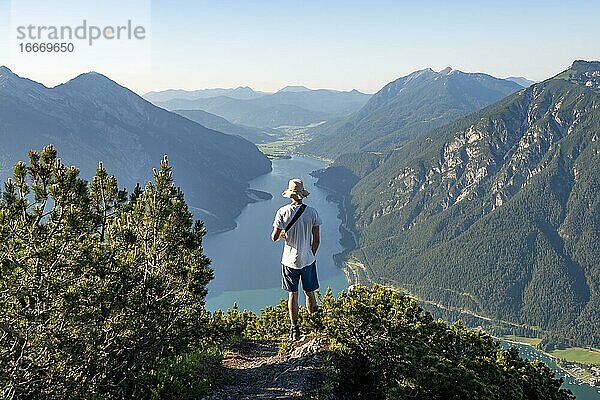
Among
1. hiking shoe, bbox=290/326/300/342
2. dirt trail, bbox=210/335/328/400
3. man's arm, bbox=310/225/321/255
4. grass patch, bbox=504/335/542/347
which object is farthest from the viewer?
grass patch, bbox=504/335/542/347

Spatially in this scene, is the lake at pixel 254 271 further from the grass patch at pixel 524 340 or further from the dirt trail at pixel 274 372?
the dirt trail at pixel 274 372

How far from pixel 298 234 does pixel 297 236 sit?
1.9 inches

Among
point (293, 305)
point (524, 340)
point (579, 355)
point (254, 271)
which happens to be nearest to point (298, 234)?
point (293, 305)

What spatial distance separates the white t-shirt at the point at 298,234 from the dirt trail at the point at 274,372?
6.85ft

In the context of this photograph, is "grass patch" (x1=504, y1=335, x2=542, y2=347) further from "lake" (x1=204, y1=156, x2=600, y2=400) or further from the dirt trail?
the dirt trail

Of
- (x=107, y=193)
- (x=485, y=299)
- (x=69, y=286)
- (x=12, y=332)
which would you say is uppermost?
(x=107, y=193)

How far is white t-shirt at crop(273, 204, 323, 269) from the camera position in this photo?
33.9ft

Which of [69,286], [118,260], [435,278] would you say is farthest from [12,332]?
[435,278]

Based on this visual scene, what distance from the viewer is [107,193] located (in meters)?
10.8

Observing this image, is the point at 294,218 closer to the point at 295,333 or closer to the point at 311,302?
the point at 311,302

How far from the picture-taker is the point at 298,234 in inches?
411

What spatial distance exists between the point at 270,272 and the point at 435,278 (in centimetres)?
6556

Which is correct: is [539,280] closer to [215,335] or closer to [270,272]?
[270,272]

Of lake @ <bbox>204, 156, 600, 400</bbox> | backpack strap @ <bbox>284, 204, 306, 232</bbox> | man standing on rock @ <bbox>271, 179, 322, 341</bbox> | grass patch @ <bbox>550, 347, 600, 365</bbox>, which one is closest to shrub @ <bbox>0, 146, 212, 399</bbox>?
man standing on rock @ <bbox>271, 179, 322, 341</bbox>
